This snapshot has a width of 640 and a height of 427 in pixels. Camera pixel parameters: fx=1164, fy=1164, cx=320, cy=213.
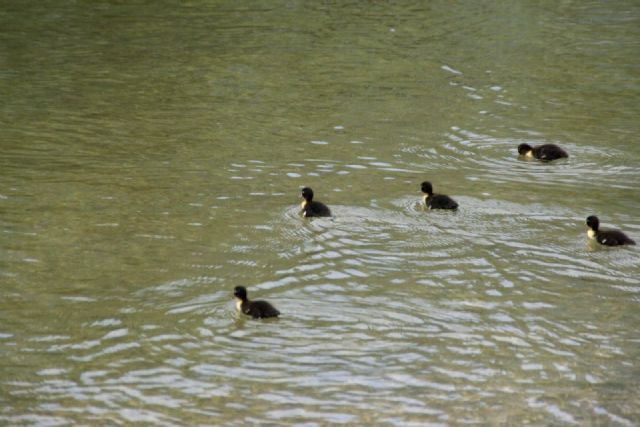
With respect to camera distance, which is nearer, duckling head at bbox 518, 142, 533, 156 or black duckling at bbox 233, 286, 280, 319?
black duckling at bbox 233, 286, 280, 319

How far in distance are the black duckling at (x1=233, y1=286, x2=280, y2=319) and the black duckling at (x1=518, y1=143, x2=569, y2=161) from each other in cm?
551

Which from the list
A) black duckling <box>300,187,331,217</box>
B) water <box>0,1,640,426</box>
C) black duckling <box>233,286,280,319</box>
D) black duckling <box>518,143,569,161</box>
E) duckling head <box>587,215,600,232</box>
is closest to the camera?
water <box>0,1,640,426</box>

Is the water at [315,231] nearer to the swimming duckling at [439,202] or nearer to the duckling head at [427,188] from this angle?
the swimming duckling at [439,202]

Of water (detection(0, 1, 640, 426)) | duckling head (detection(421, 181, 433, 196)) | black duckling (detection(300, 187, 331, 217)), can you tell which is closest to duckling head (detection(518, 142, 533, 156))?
water (detection(0, 1, 640, 426))

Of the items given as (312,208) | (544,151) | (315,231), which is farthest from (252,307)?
(544,151)

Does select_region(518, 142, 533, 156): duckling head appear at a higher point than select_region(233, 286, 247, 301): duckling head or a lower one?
higher

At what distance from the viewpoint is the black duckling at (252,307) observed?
29.7ft

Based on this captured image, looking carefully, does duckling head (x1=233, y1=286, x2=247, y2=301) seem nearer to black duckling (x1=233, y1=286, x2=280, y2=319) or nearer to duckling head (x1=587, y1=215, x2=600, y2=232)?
black duckling (x1=233, y1=286, x2=280, y2=319)

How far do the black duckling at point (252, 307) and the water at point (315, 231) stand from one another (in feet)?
0.38

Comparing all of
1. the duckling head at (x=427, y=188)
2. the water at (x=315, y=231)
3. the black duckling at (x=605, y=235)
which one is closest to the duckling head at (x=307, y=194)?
the water at (x=315, y=231)

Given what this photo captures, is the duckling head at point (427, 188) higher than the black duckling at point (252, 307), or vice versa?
the duckling head at point (427, 188)

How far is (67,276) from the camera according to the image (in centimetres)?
1027

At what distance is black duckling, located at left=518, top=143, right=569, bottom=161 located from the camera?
13695 millimetres

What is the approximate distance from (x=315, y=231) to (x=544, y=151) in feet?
12.1
